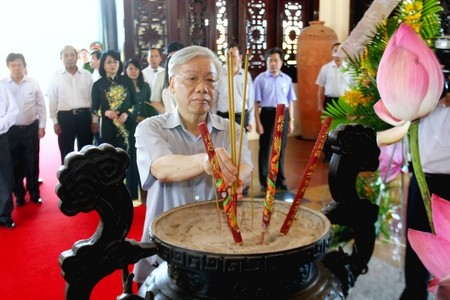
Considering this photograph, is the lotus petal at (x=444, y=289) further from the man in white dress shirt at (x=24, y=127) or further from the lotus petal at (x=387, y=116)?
the man in white dress shirt at (x=24, y=127)

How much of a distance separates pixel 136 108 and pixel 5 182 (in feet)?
3.63

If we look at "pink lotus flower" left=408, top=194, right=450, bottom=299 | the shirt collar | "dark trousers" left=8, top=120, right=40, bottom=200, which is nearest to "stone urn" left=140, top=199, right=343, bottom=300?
"pink lotus flower" left=408, top=194, right=450, bottom=299

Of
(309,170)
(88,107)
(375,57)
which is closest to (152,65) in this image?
(88,107)

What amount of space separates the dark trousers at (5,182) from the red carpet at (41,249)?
108 mm

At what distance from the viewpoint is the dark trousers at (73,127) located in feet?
13.8

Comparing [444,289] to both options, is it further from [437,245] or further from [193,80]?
[193,80]

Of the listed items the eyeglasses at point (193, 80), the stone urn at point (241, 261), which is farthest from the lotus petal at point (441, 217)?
the eyeglasses at point (193, 80)

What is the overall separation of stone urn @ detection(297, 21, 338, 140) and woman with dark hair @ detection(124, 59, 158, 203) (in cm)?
255

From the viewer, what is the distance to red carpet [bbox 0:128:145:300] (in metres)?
2.39

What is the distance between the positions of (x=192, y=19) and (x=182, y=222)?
454 cm

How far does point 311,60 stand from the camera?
595cm

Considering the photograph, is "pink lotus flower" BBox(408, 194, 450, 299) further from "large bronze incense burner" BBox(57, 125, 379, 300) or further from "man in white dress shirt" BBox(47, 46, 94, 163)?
"man in white dress shirt" BBox(47, 46, 94, 163)

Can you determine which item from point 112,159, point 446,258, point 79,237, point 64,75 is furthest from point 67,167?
point 64,75

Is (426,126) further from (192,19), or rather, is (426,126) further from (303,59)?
(303,59)
